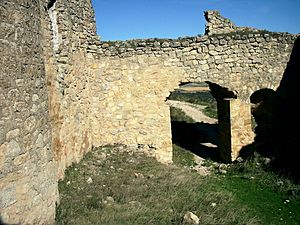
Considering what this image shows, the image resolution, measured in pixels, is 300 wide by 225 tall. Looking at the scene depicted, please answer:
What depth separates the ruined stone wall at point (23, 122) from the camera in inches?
124

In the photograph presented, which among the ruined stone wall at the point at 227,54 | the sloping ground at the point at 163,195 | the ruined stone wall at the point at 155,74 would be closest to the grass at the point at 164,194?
the sloping ground at the point at 163,195

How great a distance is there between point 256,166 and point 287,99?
2.52 meters

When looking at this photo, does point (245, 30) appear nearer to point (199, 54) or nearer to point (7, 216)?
point (199, 54)

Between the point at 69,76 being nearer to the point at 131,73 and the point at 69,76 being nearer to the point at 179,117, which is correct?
the point at 131,73

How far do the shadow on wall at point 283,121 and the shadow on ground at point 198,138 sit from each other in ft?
5.22

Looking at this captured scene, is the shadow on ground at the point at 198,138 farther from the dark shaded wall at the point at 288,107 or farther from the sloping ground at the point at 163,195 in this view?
the sloping ground at the point at 163,195

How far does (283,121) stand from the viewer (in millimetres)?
9750

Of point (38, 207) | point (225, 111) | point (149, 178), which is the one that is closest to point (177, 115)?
point (225, 111)

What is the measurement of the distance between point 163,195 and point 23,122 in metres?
3.33

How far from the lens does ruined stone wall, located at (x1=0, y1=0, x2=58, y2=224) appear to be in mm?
3160

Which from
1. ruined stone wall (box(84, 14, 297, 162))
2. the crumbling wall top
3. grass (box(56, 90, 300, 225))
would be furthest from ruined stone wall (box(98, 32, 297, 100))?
grass (box(56, 90, 300, 225))

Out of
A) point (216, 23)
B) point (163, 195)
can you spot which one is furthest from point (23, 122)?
point (216, 23)

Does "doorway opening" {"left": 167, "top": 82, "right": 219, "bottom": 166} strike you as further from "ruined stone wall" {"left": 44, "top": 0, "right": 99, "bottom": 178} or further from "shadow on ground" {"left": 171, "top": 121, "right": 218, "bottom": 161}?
"ruined stone wall" {"left": 44, "top": 0, "right": 99, "bottom": 178}

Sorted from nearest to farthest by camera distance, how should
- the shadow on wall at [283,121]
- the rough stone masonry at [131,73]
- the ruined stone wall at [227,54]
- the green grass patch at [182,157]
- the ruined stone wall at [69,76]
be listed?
the ruined stone wall at [69,76], the rough stone masonry at [131,73], the shadow on wall at [283,121], the ruined stone wall at [227,54], the green grass patch at [182,157]
